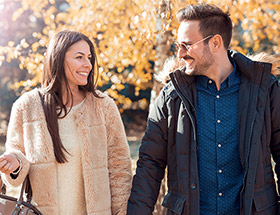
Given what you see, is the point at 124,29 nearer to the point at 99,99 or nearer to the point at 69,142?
the point at 99,99

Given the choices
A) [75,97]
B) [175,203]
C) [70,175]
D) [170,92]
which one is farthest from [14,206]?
[170,92]

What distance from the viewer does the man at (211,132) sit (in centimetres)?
234

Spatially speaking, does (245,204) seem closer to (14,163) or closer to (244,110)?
(244,110)

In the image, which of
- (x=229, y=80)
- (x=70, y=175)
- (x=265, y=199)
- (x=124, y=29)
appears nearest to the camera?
(x=265, y=199)

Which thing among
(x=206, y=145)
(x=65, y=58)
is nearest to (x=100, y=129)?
(x=65, y=58)

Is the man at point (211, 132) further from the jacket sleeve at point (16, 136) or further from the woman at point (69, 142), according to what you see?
the jacket sleeve at point (16, 136)

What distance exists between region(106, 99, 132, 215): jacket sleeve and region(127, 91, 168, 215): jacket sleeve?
0.14 meters

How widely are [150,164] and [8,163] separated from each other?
0.94 m

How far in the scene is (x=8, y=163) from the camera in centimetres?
239

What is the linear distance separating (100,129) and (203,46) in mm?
951

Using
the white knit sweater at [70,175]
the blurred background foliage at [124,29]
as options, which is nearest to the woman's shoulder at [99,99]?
the white knit sweater at [70,175]

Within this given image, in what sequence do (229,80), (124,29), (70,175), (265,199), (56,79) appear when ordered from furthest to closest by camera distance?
1. (124,29)
2. (56,79)
3. (70,175)
4. (229,80)
5. (265,199)

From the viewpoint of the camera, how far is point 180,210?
2.37 metres

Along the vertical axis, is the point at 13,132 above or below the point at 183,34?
below
